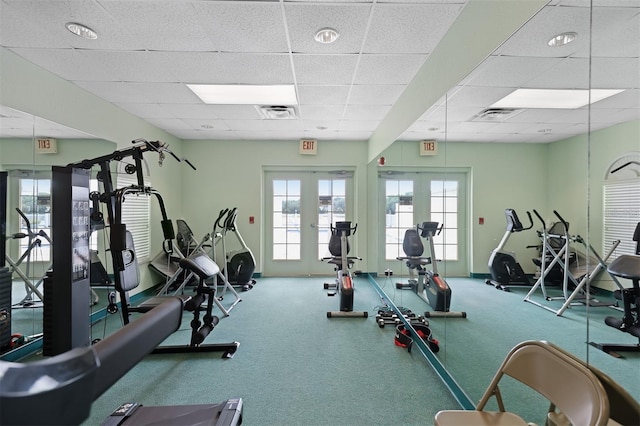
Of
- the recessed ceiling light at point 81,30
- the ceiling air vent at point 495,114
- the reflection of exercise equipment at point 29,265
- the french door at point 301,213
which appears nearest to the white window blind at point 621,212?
the ceiling air vent at point 495,114

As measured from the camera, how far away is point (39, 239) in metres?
2.84

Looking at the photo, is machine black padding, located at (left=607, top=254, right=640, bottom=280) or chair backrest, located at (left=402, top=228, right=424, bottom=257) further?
chair backrest, located at (left=402, top=228, right=424, bottom=257)

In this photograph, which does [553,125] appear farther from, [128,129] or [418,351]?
[128,129]

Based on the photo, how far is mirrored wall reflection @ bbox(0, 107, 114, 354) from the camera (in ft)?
8.54

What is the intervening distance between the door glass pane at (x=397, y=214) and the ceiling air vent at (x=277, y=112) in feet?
5.84

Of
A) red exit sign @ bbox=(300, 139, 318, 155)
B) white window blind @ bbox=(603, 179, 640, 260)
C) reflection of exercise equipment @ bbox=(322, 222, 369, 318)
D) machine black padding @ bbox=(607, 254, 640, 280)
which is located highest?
red exit sign @ bbox=(300, 139, 318, 155)

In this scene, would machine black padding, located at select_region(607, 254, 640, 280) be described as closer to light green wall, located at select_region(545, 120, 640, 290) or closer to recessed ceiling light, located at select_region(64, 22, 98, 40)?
light green wall, located at select_region(545, 120, 640, 290)

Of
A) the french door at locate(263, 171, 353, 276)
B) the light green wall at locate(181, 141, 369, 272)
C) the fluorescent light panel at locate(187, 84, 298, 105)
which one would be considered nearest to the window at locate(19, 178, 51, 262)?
the fluorescent light panel at locate(187, 84, 298, 105)

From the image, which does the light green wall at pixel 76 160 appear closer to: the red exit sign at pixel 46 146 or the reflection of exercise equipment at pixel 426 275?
the red exit sign at pixel 46 146

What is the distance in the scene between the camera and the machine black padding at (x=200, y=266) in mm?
2717

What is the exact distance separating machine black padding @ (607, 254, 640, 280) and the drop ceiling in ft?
1.66

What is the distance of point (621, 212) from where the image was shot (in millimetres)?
1037

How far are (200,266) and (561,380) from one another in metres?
2.69

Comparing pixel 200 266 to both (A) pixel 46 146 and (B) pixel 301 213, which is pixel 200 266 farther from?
(B) pixel 301 213
